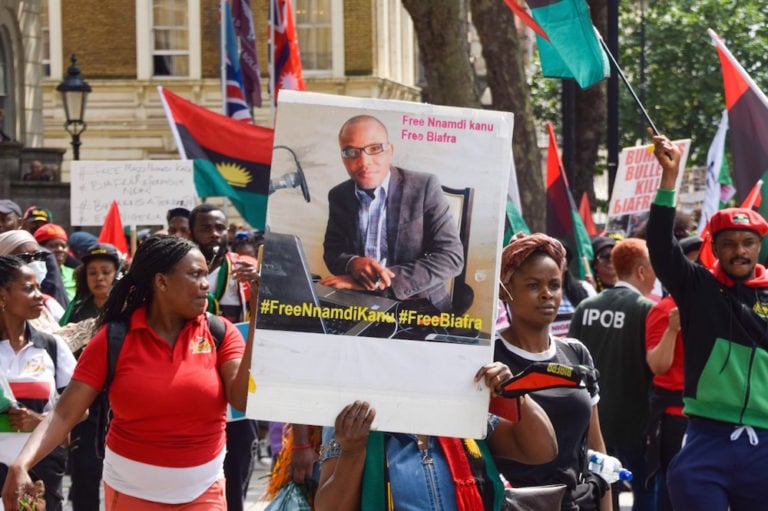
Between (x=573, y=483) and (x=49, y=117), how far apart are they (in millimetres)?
35897

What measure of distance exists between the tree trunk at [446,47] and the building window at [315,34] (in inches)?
883

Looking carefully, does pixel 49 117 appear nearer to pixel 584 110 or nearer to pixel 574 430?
pixel 584 110

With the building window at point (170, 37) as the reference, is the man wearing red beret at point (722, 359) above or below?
below

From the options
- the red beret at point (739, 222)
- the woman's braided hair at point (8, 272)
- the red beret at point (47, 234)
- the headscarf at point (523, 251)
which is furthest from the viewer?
the red beret at point (47, 234)

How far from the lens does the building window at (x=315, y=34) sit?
40281 mm

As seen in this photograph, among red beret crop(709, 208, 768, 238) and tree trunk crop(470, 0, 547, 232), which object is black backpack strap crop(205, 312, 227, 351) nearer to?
red beret crop(709, 208, 768, 238)

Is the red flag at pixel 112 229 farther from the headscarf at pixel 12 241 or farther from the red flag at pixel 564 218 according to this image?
the headscarf at pixel 12 241

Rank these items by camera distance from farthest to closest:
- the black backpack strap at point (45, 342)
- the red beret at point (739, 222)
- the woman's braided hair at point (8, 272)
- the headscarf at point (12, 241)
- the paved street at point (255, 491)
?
the paved street at point (255, 491)
the headscarf at point (12, 241)
the black backpack strap at point (45, 342)
the woman's braided hair at point (8, 272)
the red beret at point (739, 222)

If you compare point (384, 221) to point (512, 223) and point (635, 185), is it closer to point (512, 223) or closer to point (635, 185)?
point (512, 223)

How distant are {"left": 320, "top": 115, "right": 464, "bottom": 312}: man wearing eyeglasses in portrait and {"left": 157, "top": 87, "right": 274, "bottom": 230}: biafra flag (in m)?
7.80

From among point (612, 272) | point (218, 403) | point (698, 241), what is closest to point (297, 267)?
point (218, 403)

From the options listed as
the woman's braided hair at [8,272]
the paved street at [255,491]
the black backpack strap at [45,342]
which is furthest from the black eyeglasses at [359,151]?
the paved street at [255,491]

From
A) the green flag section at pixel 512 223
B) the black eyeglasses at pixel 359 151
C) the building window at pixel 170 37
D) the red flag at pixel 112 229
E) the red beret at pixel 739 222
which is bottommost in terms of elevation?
the red flag at pixel 112 229

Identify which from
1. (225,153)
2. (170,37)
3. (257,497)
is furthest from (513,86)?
(170,37)
